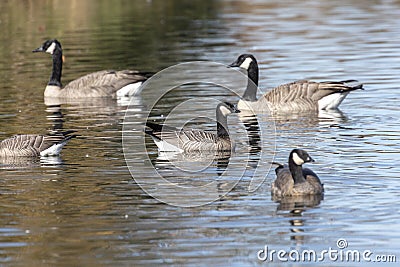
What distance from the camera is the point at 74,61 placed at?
27734 mm

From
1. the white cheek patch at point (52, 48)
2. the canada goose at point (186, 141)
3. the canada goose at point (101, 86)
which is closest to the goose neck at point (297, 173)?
the canada goose at point (186, 141)

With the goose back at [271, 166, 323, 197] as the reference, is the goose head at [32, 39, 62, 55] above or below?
below

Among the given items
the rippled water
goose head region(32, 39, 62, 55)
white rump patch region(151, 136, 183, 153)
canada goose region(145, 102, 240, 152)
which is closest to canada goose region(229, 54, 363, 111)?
the rippled water

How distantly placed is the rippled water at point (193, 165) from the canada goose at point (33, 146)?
228 mm

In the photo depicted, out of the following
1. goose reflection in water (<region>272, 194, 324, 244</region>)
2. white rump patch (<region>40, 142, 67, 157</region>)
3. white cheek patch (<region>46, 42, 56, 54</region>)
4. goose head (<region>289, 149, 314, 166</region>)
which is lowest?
white cheek patch (<region>46, 42, 56, 54</region>)

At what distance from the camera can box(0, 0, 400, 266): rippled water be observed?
9906 mm

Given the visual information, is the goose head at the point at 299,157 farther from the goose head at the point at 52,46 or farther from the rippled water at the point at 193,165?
the goose head at the point at 52,46

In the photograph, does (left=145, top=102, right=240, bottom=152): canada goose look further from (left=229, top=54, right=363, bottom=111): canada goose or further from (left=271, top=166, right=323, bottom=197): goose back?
(left=229, top=54, right=363, bottom=111): canada goose

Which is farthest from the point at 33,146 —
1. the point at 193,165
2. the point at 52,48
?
the point at 52,48

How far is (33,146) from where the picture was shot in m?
14.6

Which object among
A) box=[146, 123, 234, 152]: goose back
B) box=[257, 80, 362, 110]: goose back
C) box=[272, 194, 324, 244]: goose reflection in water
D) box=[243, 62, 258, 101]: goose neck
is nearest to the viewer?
box=[272, 194, 324, 244]: goose reflection in water

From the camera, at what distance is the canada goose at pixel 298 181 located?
37.6ft

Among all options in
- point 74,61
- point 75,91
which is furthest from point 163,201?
point 74,61

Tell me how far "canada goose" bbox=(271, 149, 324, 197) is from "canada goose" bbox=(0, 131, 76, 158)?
14.0 ft
